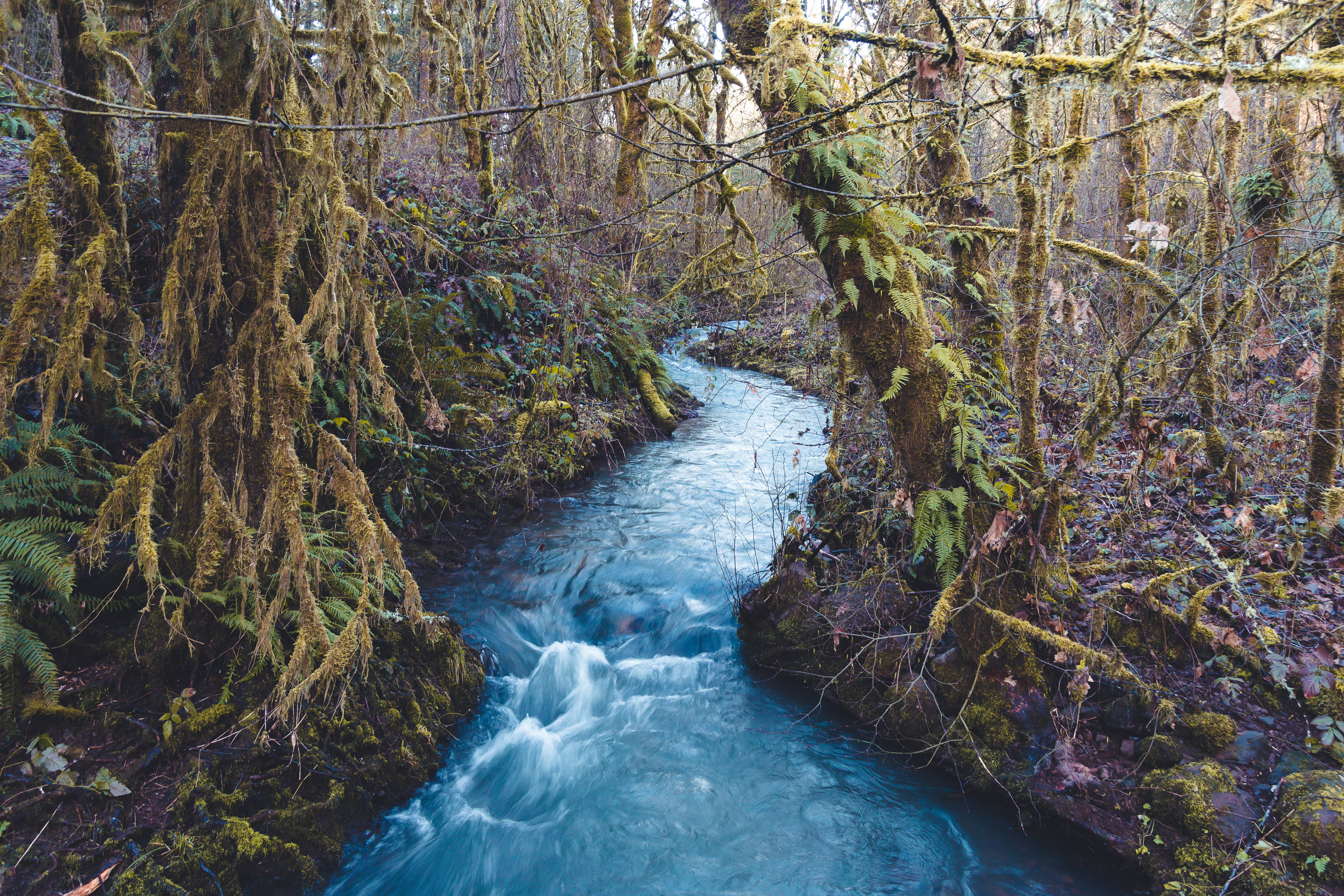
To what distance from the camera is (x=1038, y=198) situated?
13.1 feet

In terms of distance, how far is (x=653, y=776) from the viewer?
4.92m

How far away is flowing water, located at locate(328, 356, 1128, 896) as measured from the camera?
3990mm

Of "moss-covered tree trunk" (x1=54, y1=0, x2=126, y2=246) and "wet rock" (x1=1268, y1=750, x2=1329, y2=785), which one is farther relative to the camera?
"wet rock" (x1=1268, y1=750, x2=1329, y2=785)

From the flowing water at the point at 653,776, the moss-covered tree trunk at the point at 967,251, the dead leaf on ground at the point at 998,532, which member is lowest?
the flowing water at the point at 653,776

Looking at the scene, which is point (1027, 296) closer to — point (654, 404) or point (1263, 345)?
point (1263, 345)

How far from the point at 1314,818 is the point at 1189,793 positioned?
494 mm

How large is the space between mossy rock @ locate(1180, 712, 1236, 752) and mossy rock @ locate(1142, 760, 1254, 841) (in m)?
0.13

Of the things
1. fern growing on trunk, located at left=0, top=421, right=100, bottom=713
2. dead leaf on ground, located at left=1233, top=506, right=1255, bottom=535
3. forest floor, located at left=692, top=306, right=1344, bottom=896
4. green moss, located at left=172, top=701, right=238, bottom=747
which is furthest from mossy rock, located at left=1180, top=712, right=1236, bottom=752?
fern growing on trunk, located at left=0, top=421, right=100, bottom=713

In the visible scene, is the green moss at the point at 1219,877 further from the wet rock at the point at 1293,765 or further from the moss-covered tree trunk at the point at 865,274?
the moss-covered tree trunk at the point at 865,274

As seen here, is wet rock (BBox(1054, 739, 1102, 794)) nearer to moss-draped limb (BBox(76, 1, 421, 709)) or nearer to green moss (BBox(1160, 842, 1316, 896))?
green moss (BBox(1160, 842, 1316, 896))

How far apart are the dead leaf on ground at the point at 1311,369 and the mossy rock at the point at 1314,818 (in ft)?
8.44

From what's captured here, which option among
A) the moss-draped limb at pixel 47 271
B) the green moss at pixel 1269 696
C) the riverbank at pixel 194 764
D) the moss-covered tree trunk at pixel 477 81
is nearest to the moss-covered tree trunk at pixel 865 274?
the green moss at pixel 1269 696

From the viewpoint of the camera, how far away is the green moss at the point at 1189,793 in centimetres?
348

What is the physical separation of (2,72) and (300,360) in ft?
8.00
